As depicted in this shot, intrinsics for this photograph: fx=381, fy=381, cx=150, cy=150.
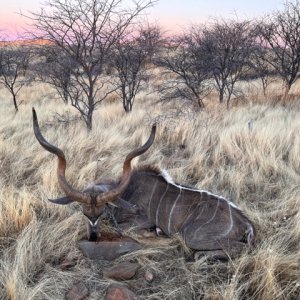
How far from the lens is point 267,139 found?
6.14 meters

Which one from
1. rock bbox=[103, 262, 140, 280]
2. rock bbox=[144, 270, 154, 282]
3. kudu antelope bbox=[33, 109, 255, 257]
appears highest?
kudu antelope bbox=[33, 109, 255, 257]

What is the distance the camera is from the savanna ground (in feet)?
9.46

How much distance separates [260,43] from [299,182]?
10.4 m

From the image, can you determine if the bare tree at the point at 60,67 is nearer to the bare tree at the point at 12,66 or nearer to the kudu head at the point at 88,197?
the bare tree at the point at 12,66

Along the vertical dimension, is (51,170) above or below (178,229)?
above

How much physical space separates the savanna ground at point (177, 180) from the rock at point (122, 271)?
0.06 metres

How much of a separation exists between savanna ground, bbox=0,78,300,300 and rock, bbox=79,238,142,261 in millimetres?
71

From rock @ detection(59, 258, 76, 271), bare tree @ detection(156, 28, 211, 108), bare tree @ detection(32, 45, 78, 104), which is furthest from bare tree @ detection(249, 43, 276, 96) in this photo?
rock @ detection(59, 258, 76, 271)

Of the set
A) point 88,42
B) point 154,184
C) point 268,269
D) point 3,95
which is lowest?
point 268,269

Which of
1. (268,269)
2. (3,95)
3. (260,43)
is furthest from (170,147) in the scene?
(3,95)

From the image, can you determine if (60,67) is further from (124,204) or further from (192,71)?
(124,204)

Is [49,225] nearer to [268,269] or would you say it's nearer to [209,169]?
[268,269]

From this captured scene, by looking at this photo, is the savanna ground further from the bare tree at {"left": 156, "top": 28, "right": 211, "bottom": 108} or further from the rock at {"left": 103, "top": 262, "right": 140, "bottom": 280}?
the bare tree at {"left": 156, "top": 28, "right": 211, "bottom": 108}

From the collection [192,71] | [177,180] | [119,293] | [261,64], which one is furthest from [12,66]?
[119,293]
